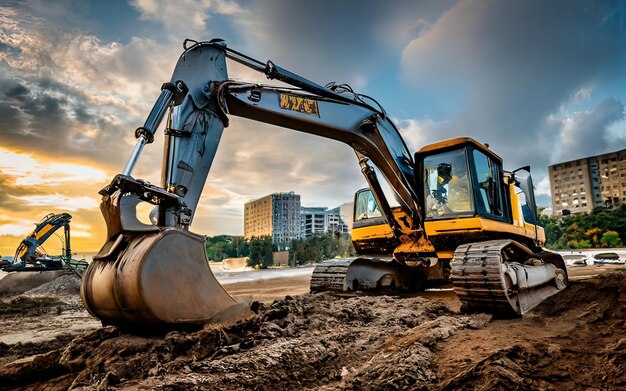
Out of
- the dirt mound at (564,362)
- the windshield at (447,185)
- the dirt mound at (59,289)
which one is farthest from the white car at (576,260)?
the dirt mound at (59,289)

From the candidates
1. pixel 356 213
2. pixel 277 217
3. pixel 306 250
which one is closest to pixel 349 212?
pixel 356 213

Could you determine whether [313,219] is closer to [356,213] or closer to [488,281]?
[356,213]

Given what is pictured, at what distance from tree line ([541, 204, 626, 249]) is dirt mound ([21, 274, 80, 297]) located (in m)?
38.3

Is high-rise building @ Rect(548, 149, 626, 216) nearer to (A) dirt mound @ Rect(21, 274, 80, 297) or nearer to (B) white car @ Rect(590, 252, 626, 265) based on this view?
(B) white car @ Rect(590, 252, 626, 265)

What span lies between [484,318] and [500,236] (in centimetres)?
170

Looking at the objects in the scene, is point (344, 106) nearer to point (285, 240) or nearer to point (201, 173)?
point (201, 173)

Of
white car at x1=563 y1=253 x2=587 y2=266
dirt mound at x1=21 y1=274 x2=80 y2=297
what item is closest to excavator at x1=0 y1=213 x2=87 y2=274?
dirt mound at x1=21 y1=274 x2=80 y2=297

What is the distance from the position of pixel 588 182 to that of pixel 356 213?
183ft

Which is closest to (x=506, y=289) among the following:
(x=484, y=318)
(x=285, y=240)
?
(x=484, y=318)

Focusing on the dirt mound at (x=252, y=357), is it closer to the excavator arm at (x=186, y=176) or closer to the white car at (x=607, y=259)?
the excavator arm at (x=186, y=176)

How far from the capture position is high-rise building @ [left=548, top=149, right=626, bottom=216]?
44.1 m

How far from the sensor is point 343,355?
3117 mm

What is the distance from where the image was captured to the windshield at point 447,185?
17.6 ft

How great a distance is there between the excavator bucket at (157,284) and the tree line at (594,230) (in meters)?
39.8
